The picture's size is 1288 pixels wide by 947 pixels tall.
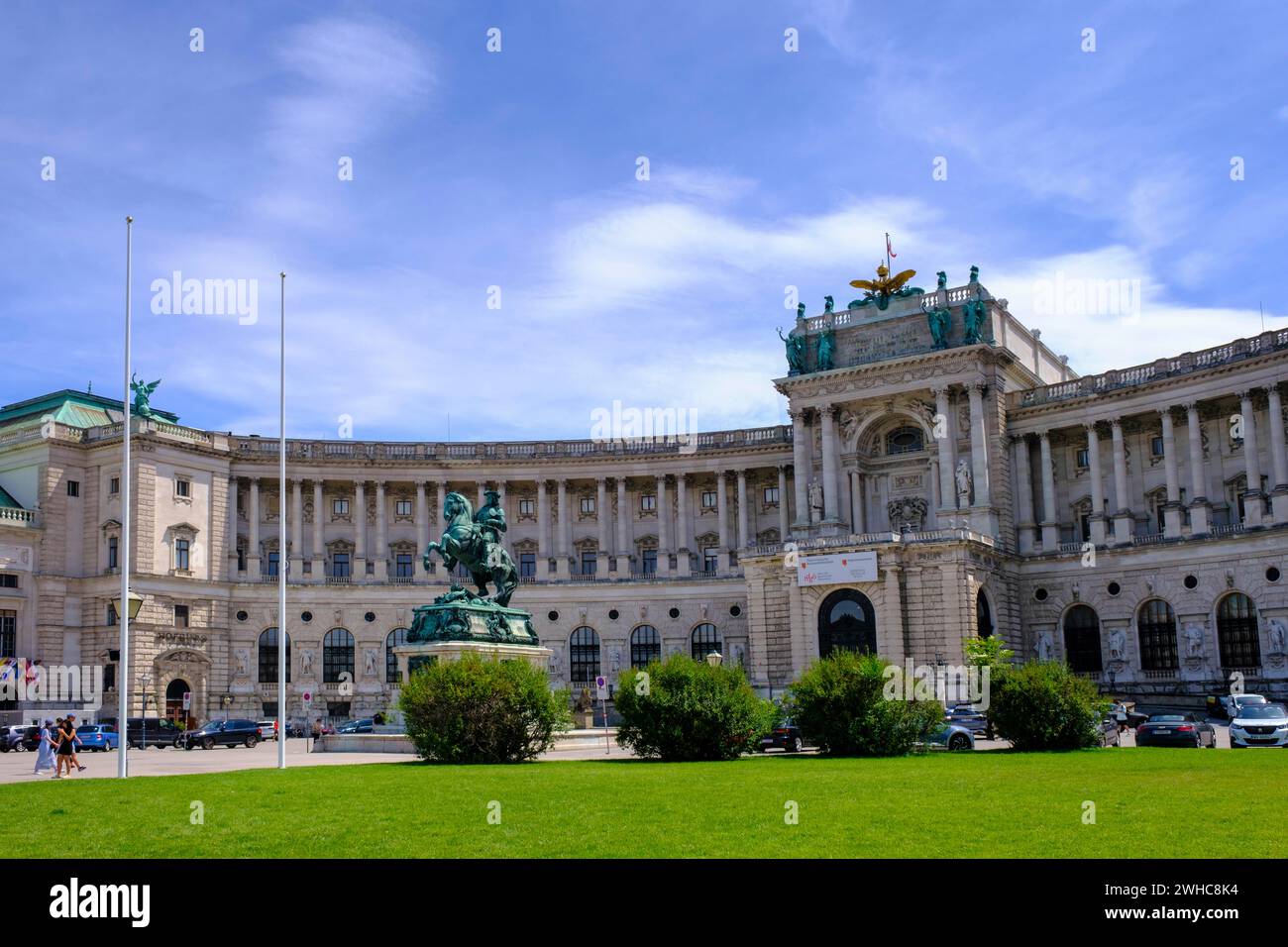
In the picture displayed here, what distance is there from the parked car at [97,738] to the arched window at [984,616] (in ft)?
155

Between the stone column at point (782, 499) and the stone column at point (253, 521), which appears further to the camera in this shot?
the stone column at point (782, 499)

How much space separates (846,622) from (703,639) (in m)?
16.6

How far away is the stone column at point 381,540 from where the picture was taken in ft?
304

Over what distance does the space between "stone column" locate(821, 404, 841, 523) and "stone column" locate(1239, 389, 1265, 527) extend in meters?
24.3

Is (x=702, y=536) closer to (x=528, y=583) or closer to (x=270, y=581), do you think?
(x=528, y=583)

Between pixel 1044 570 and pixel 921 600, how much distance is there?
11233 millimetres

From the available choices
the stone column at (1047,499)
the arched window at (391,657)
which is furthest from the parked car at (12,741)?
the stone column at (1047,499)

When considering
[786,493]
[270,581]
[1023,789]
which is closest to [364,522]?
[270,581]

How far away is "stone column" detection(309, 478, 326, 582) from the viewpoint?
91.3 meters

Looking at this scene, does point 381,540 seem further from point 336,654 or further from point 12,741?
point 12,741

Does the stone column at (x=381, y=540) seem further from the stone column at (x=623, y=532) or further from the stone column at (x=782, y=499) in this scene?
the stone column at (x=782, y=499)

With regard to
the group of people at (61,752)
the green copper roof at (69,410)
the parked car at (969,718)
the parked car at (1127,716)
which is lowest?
the parked car at (1127,716)

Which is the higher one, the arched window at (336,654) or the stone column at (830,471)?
the stone column at (830,471)
